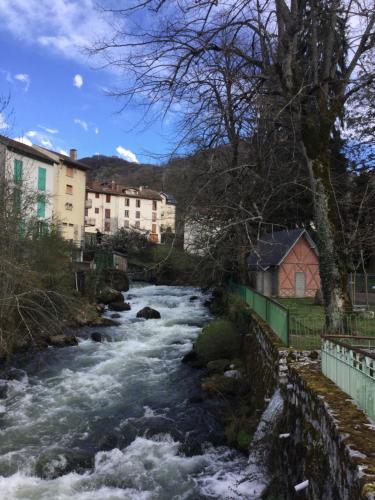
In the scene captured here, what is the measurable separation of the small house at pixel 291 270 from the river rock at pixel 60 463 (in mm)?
17221

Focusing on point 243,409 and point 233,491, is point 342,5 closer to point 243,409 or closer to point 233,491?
point 243,409

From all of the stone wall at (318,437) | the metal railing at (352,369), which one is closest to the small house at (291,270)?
the stone wall at (318,437)

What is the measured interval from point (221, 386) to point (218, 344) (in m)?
2.90

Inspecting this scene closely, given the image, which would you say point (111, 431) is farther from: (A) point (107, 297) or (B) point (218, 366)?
(A) point (107, 297)

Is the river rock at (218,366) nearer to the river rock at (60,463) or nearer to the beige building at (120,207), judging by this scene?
the river rock at (60,463)

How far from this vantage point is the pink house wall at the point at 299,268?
2502 cm

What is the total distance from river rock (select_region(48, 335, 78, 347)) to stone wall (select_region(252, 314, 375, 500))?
11385mm

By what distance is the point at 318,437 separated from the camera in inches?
221

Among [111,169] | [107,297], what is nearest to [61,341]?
[107,297]

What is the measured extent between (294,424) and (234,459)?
2.43 metres

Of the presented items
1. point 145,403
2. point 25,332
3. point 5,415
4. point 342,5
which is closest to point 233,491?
point 145,403

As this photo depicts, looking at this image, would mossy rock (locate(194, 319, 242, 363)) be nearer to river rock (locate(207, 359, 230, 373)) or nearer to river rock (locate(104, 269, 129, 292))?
river rock (locate(207, 359, 230, 373))

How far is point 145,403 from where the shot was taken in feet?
39.3

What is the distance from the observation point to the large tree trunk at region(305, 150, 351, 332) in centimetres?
933
